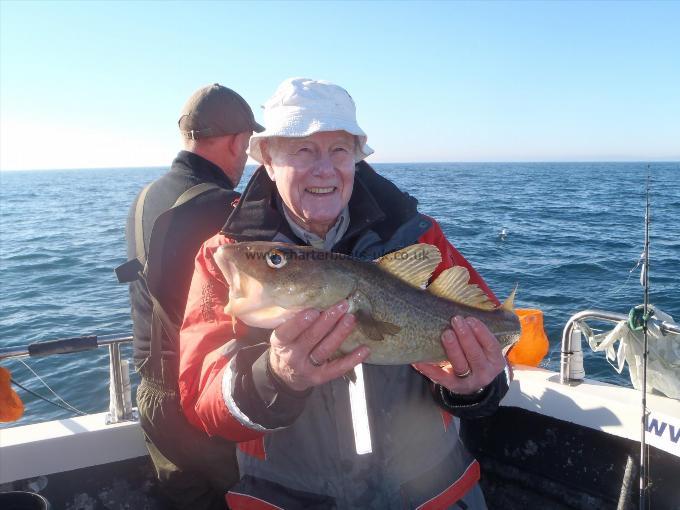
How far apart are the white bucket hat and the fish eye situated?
687 millimetres

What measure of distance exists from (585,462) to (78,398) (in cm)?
946

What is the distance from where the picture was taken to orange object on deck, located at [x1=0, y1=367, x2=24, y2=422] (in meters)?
3.64

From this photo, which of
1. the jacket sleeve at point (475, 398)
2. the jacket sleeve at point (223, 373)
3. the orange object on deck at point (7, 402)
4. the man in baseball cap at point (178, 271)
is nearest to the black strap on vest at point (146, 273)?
the man in baseball cap at point (178, 271)

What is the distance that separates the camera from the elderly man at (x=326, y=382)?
2.84 metres

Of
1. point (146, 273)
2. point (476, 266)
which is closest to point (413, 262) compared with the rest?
point (146, 273)

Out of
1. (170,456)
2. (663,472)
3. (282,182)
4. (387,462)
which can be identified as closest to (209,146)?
(282,182)

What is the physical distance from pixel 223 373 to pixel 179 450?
1482 millimetres

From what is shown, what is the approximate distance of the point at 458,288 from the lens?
3.13 meters

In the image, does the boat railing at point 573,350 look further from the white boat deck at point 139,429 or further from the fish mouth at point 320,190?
the fish mouth at point 320,190

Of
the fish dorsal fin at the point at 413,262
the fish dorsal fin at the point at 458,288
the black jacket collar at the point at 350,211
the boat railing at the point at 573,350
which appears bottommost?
the boat railing at the point at 573,350

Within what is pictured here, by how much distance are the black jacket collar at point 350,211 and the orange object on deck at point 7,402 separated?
6.58 feet

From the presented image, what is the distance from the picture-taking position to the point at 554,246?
952 inches

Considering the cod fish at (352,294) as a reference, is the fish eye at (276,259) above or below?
above

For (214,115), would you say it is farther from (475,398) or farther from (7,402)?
(475,398)
